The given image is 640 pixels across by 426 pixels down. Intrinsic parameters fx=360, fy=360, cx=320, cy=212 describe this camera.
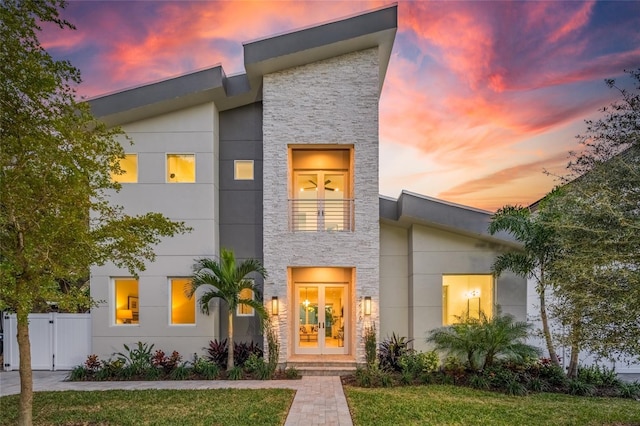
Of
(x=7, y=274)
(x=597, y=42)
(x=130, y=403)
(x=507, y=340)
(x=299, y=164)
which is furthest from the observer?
(x=299, y=164)

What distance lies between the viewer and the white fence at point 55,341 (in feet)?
35.3

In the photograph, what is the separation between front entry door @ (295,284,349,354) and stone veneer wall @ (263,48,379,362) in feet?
2.49

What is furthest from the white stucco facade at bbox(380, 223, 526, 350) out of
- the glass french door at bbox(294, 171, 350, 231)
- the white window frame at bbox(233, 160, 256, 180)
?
the white window frame at bbox(233, 160, 256, 180)

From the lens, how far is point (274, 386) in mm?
8844

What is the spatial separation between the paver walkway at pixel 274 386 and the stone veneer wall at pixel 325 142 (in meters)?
1.70

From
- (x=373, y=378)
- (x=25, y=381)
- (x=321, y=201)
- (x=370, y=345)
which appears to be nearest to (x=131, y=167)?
(x=321, y=201)

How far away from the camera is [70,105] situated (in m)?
5.74

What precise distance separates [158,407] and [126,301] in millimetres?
4638

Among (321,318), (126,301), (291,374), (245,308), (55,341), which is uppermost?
(126,301)

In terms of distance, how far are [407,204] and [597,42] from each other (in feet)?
22.2

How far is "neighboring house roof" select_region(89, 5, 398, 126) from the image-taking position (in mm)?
10078

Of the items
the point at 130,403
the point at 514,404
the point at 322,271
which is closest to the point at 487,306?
the point at 514,404

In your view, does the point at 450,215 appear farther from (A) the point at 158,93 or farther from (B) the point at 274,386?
(A) the point at 158,93

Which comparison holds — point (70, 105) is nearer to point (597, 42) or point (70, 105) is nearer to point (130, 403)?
point (130, 403)
